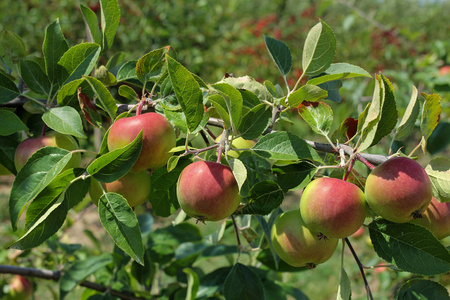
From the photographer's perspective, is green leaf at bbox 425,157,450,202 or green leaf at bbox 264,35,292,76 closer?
green leaf at bbox 425,157,450,202

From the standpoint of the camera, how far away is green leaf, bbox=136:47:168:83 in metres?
0.70

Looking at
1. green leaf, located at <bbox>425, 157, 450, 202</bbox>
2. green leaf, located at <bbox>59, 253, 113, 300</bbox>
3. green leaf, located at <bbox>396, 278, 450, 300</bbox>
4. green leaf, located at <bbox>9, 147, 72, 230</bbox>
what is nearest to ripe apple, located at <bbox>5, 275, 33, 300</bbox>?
green leaf, located at <bbox>59, 253, 113, 300</bbox>

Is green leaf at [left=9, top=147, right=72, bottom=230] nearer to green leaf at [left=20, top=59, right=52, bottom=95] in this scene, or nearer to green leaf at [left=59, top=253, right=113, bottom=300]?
green leaf at [left=20, top=59, right=52, bottom=95]

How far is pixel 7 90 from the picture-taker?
2.44 feet

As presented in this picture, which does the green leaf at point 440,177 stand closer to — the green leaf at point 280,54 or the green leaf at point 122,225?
the green leaf at point 280,54

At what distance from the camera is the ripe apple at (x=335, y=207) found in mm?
573

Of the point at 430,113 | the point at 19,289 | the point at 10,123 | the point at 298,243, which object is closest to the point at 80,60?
the point at 10,123

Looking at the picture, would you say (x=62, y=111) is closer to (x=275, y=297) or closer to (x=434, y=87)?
(x=275, y=297)

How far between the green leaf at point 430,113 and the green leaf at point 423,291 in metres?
0.25

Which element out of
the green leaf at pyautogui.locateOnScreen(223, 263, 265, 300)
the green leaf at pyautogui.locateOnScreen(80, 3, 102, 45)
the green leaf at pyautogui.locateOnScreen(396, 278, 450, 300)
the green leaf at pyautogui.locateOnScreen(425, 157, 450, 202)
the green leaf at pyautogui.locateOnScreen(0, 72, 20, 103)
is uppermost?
the green leaf at pyautogui.locateOnScreen(80, 3, 102, 45)

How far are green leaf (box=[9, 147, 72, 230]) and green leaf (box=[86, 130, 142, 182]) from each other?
0.20ft

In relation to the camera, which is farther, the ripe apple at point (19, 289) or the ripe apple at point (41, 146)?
the ripe apple at point (19, 289)

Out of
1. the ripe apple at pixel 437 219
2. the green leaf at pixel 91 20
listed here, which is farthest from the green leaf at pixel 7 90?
the ripe apple at pixel 437 219

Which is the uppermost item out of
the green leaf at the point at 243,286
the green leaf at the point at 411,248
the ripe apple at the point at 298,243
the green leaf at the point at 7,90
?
the green leaf at the point at 7,90
